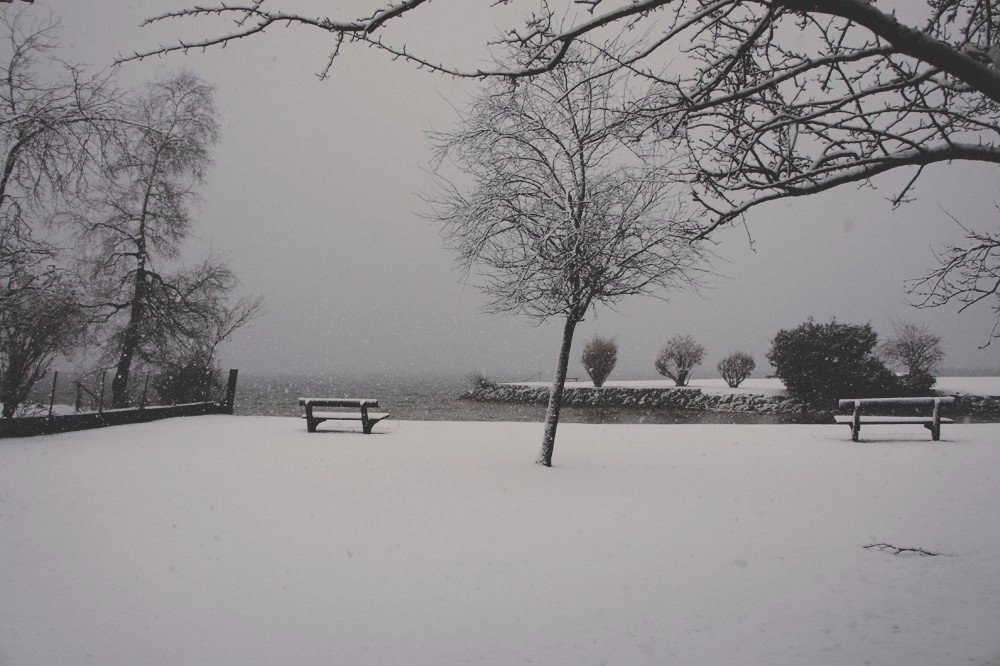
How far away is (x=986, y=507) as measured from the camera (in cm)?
584

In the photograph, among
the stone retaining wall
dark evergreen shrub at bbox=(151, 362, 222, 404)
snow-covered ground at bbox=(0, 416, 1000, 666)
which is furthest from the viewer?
the stone retaining wall

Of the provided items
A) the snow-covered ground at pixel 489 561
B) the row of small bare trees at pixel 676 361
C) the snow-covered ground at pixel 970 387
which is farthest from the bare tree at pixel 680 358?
the snow-covered ground at pixel 489 561

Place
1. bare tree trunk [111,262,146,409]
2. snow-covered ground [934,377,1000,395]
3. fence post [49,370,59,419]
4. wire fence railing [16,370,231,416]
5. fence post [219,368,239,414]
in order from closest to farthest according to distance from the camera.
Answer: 1. fence post [49,370,59,419]
2. wire fence railing [16,370,231,416]
3. fence post [219,368,239,414]
4. bare tree trunk [111,262,146,409]
5. snow-covered ground [934,377,1000,395]

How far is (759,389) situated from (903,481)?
2363cm

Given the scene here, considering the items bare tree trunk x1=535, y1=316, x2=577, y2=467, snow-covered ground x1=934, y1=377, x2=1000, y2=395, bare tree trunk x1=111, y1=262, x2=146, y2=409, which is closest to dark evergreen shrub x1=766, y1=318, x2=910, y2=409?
snow-covered ground x1=934, y1=377, x2=1000, y2=395

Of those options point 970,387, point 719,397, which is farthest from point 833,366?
point 970,387

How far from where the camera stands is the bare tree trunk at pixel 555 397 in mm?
8359

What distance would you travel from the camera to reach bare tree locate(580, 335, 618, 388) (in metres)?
34.5

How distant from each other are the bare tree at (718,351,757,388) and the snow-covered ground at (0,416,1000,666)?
24324 millimetres

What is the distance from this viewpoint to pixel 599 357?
34656 mm

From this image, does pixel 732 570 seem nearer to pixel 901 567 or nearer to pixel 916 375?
pixel 901 567

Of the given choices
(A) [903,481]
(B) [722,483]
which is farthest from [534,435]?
(A) [903,481]

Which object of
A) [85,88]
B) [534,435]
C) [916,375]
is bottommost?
[534,435]

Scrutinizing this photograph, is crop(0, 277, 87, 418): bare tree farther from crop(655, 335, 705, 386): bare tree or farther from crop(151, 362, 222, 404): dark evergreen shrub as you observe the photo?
crop(655, 335, 705, 386): bare tree
